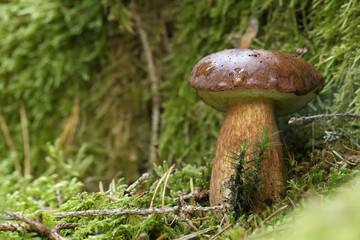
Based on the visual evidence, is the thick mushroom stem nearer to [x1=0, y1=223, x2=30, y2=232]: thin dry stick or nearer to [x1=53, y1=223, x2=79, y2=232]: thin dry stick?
[x1=53, y1=223, x2=79, y2=232]: thin dry stick

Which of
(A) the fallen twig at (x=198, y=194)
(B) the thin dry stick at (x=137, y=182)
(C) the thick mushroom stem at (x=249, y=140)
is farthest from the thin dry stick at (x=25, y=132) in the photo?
(C) the thick mushroom stem at (x=249, y=140)

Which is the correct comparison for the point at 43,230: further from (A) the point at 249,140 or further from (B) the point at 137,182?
(A) the point at 249,140

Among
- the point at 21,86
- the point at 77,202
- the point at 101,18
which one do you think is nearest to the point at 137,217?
the point at 77,202

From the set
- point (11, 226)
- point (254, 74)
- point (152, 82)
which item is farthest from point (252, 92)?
point (152, 82)

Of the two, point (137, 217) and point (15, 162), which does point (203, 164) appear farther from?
point (15, 162)

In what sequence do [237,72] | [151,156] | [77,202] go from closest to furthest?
[237,72]
[77,202]
[151,156]
